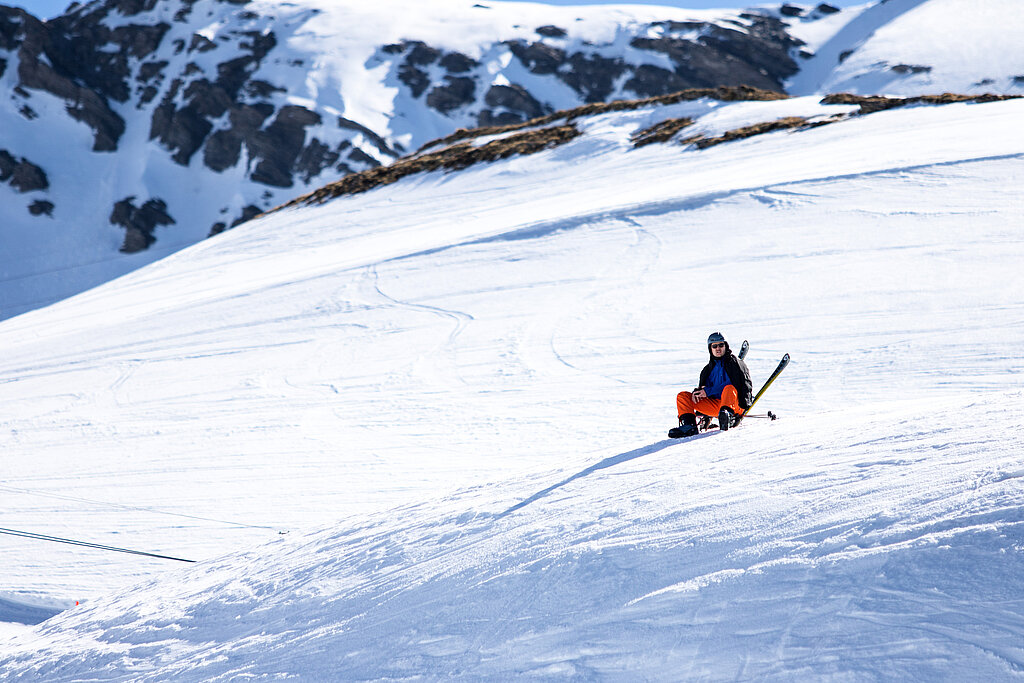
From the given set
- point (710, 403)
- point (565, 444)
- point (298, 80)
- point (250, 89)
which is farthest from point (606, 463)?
point (250, 89)

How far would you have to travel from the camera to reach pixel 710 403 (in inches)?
236

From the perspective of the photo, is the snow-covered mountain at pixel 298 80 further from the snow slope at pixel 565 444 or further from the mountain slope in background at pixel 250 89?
the snow slope at pixel 565 444

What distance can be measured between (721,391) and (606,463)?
3.54 feet

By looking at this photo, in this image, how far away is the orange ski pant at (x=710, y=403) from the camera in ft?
19.4

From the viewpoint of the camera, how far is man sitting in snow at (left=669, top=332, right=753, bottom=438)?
19.3 feet

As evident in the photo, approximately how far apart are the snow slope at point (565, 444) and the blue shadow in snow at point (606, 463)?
0.13 ft

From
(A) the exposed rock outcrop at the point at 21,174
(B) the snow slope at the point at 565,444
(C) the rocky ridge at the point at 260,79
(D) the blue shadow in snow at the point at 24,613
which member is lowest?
(D) the blue shadow in snow at the point at 24,613

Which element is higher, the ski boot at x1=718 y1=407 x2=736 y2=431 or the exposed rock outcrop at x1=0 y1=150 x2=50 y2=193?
the exposed rock outcrop at x1=0 y1=150 x2=50 y2=193

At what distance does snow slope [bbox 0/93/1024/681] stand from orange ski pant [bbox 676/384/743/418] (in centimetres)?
30

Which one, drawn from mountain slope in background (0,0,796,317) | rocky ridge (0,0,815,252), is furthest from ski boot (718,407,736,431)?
rocky ridge (0,0,815,252)

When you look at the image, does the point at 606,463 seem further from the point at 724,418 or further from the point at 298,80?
the point at 298,80

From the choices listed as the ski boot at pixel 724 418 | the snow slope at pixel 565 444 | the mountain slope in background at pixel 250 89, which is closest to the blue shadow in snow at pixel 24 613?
the snow slope at pixel 565 444

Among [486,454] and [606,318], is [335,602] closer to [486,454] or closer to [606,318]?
[486,454]

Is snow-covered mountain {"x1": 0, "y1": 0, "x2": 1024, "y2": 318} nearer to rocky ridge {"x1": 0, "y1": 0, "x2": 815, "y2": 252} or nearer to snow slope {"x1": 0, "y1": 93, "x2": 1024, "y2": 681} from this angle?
rocky ridge {"x1": 0, "y1": 0, "x2": 815, "y2": 252}
